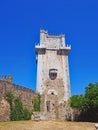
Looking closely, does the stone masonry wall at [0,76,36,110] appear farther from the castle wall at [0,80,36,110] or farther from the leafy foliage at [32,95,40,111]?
the leafy foliage at [32,95,40,111]

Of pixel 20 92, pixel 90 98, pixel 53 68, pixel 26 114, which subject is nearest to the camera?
pixel 90 98

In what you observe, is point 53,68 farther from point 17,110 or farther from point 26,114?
point 17,110

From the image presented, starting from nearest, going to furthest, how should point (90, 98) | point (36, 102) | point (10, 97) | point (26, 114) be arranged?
point (10, 97) < point (90, 98) < point (26, 114) < point (36, 102)

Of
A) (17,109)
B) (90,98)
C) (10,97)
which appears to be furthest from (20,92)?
(90,98)

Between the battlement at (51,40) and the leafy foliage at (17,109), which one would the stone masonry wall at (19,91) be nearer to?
the leafy foliage at (17,109)

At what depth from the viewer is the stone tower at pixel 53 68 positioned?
158ft

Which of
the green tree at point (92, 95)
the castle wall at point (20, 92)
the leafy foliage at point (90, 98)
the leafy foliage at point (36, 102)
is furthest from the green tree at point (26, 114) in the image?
the green tree at point (92, 95)

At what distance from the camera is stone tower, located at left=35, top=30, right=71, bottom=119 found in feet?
158

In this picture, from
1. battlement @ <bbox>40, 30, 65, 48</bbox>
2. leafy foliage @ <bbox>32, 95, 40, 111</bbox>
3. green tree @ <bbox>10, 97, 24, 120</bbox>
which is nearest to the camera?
green tree @ <bbox>10, 97, 24, 120</bbox>

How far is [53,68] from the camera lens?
49906 mm

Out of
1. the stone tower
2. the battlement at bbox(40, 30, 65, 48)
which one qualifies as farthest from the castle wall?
the battlement at bbox(40, 30, 65, 48)

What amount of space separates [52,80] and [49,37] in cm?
926

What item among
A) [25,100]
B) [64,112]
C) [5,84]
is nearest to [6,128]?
[5,84]

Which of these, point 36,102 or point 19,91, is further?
point 36,102
